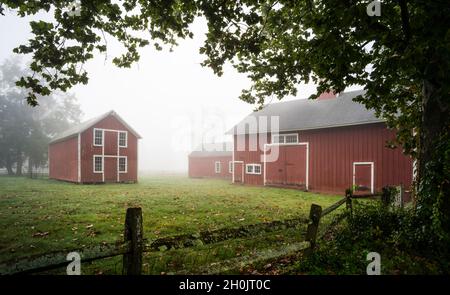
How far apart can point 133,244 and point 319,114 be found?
72.2 ft

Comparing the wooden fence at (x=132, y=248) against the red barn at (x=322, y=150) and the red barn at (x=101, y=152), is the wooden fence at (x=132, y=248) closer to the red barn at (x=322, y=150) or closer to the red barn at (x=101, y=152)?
the red barn at (x=322, y=150)

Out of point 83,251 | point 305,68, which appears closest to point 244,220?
point 305,68

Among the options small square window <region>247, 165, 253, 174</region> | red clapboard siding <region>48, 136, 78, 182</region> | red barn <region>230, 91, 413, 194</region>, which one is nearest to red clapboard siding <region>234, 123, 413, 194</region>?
red barn <region>230, 91, 413, 194</region>

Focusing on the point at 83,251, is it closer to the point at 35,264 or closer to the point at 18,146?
the point at 35,264

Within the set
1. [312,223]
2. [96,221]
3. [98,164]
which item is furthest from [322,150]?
[98,164]

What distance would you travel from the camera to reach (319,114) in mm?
22812

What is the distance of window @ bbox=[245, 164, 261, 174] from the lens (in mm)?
25889

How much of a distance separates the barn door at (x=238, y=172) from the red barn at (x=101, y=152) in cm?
1099

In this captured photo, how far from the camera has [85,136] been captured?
2664 cm

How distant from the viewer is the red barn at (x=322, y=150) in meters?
17.6

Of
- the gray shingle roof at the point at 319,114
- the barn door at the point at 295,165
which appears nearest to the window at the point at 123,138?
the gray shingle roof at the point at 319,114

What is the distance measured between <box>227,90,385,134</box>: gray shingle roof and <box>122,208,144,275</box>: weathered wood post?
16840 mm

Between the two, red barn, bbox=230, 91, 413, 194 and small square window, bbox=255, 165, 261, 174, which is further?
small square window, bbox=255, 165, 261, 174

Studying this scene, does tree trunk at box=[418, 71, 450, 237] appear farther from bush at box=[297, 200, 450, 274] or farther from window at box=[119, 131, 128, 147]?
window at box=[119, 131, 128, 147]
